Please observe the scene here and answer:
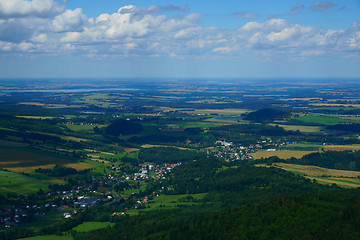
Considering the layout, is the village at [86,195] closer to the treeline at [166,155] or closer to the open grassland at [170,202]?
the open grassland at [170,202]

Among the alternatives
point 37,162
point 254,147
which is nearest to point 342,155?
point 254,147

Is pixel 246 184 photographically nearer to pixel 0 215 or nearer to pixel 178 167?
pixel 178 167

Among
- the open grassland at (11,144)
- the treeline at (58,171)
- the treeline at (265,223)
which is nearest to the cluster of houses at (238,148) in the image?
the treeline at (58,171)

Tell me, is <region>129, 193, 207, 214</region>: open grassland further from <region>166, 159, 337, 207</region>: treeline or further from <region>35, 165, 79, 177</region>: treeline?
<region>35, 165, 79, 177</region>: treeline

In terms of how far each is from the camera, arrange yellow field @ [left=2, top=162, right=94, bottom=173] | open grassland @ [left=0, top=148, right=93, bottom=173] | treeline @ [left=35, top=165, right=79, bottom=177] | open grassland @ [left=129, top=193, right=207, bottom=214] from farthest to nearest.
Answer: open grassland @ [left=0, top=148, right=93, bottom=173] < treeline @ [left=35, top=165, right=79, bottom=177] < yellow field @ [left=2, top=162, right=94, bottom=173] < open grassland @ [left=129, top=193, right=207, bottom=214]

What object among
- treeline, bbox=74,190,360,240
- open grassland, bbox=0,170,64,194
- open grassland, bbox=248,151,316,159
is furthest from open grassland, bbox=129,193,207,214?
open grassland, bbox=248,151,316,159
